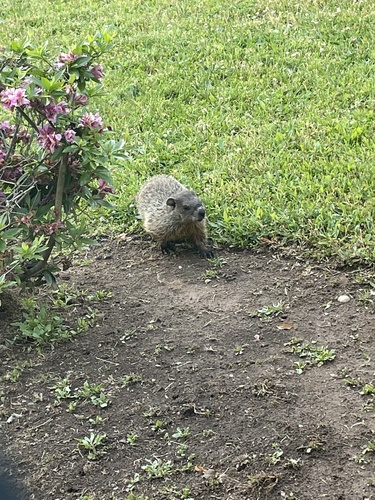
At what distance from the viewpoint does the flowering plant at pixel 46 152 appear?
4.36 meters

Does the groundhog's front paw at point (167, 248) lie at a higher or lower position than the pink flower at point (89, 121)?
lower

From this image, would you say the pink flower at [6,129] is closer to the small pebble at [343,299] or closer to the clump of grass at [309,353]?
the clump of grass at [309,353]

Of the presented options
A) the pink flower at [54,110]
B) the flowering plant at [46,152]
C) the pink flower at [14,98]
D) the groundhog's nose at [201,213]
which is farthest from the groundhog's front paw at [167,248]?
the pink flower at [14,98]

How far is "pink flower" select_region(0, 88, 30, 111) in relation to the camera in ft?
13.8

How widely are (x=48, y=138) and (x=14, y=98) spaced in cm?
30

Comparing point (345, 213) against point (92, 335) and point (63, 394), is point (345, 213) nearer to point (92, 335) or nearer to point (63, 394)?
point (92, 335)

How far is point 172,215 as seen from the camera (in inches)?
235

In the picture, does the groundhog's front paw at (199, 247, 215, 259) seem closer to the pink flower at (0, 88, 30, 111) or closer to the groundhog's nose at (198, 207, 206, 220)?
the groundhog's nose at (198, 207, 206, 220)

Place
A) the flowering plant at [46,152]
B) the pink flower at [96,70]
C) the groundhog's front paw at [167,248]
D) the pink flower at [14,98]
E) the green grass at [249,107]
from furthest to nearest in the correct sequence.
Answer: the groundhog's front paw at [167,248] → the green grass at [249,107] → the pink flower at [96,70] → the flowering plant at [46,152] → the pink flower at [14,98]

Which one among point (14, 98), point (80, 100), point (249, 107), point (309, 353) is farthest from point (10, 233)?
point (249, 107)

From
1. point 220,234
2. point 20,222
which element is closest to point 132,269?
point 220,234

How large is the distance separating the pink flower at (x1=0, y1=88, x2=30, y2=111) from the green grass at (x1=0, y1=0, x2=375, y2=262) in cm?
115

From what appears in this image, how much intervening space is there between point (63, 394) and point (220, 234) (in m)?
2.05

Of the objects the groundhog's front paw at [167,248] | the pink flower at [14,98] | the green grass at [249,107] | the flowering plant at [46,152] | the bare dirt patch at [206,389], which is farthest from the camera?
the groundhog's front paw at [167,248]
